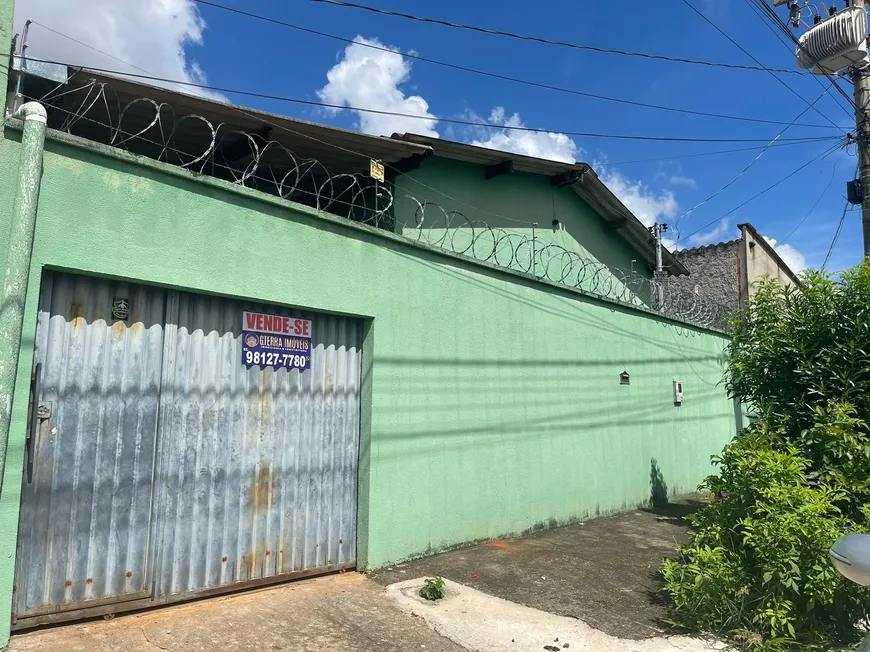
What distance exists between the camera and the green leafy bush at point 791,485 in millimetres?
4227

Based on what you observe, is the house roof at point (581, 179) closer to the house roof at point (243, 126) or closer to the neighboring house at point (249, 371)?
the neighboring house at point (249, 371)

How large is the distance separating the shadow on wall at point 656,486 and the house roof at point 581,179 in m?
5.09

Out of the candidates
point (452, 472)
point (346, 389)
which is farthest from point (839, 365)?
point (346, 389)

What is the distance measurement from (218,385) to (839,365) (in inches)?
200

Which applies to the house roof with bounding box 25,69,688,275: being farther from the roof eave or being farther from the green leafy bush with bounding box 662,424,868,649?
the green leafy bush with bounding box 662,424,868,649

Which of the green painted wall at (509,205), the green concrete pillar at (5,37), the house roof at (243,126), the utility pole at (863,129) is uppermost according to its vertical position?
the utility pole at (863,129)

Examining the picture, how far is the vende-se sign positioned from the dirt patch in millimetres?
2246

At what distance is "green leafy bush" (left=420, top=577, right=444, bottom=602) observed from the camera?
16.0 ft

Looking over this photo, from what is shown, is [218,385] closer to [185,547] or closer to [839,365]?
[185,547]

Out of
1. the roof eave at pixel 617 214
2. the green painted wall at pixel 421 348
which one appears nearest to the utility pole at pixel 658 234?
the roof eave at pixel 617 214

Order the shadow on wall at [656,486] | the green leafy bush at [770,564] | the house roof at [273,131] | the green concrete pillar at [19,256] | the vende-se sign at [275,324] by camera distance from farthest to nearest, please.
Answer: the shadow on wall at [656,486]
the house roof at [273,131]
the vende-se sign at [275,324]
the green leafy bush at [770,564]
the green concrete pillar at [19,256]

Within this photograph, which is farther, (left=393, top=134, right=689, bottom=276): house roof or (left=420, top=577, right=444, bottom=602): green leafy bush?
(left=393, top=134, right=689, bottom=276): house roof

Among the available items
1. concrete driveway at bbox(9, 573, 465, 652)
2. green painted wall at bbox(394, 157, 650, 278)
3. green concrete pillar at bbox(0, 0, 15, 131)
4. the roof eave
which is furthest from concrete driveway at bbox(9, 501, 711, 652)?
the roof eave

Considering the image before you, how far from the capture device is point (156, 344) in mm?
4328
